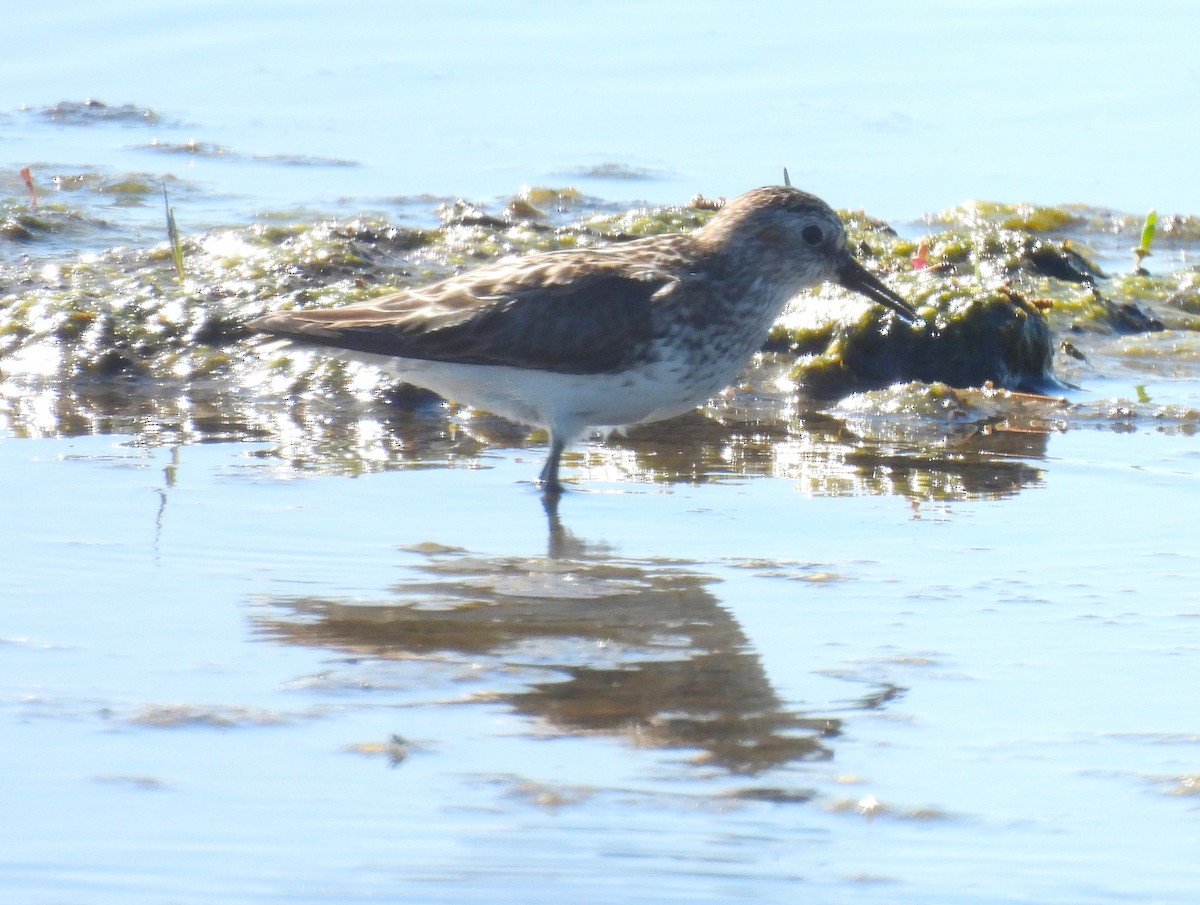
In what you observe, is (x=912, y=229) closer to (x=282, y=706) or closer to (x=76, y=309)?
(x=76, y=309)

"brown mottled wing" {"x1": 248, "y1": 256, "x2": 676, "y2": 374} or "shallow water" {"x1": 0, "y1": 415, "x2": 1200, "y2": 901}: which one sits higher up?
"brown mottled wing" {"x1": 248, "y1": 256, "x2": 676, "y2": 374}

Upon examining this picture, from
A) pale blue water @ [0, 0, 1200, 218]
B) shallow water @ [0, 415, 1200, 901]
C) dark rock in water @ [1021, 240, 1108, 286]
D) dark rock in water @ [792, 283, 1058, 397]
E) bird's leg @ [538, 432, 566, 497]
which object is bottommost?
shallow water @ [0, 415, 1200, 901]

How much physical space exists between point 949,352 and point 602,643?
395cm

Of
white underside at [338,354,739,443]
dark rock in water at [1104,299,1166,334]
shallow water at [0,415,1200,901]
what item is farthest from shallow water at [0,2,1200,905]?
white underside at [338,354,739,443]

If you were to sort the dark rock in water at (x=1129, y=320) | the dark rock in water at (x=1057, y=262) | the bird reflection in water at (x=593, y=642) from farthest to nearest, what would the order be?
the dark rock in water at (x=1057, y=262) < the dark rock in water at (x=1129, y=320) < the bird reflection in water at (x=593, y=642)

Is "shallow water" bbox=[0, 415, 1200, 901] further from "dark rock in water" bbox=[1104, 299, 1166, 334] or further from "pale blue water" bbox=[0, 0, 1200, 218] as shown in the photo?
"pale blue water" bbox=[0, 0, 1200, 218]

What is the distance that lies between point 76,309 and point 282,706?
15.7 feet

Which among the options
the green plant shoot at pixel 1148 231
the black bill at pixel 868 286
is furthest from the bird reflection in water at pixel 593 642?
the green plant shoot at pixel 1148 231

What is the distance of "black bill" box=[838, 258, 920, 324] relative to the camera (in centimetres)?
718

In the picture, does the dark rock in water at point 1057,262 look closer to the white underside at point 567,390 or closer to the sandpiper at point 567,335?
the sandpiper at point 567,335

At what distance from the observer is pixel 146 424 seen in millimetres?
7117

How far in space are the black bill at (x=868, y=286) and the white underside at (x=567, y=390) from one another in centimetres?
93

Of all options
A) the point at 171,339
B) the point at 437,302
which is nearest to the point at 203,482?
the point at 437,302

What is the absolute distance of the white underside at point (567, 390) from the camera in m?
6.24
